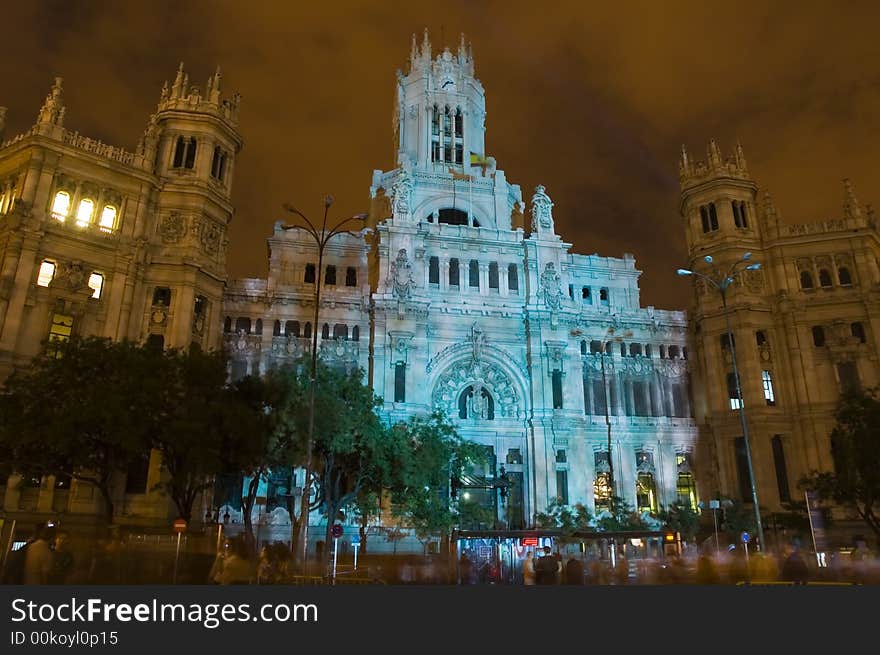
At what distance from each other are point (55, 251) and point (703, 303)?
180 ft

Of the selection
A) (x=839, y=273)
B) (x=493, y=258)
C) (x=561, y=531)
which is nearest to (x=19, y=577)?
(x=561, y=531)

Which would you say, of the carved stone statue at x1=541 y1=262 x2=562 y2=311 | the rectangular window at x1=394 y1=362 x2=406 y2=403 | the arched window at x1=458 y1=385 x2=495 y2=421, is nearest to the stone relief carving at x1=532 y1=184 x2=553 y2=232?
the carved stone statue at x1=541 y1=262 x2=562 y2=311

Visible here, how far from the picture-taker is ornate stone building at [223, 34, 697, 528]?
182 ft

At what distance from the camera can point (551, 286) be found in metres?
61.2

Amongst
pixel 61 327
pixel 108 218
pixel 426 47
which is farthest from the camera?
pixel 426 47

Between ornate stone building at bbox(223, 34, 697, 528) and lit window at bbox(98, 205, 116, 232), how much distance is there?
428 inches

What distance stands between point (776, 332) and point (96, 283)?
57.4 m

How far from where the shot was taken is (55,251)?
4459 centimetres

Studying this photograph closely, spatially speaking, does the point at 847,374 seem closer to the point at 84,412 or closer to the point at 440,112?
the point at 440,112

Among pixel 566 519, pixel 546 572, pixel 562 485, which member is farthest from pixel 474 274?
Answer: pixel 546 572

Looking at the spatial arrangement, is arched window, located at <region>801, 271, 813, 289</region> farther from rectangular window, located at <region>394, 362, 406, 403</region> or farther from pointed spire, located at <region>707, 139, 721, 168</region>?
rectangular window, located at <region>394, 362, 406, 403</region>

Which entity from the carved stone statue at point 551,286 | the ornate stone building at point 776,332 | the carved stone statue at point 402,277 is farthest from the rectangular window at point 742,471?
the carved stone statue at point 402,277

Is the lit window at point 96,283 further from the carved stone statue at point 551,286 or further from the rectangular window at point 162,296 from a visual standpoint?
the carved stone statue at point 551,286

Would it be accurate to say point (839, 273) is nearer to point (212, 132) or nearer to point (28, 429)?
point (212, 132)
